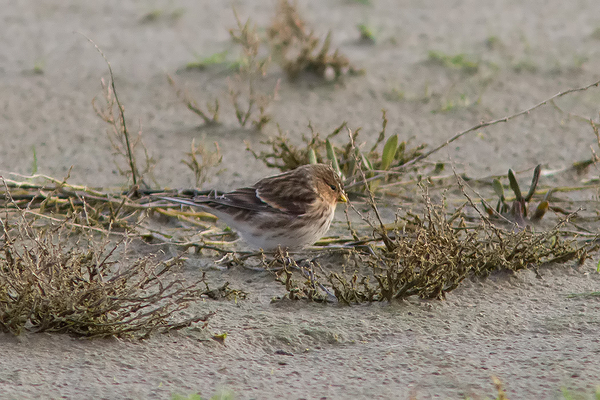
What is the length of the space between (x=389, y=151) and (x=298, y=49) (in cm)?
304

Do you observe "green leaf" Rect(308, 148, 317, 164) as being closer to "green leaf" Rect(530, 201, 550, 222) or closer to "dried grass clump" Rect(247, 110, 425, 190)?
"dried grass clump" Rect(247, 110, 425, 190)

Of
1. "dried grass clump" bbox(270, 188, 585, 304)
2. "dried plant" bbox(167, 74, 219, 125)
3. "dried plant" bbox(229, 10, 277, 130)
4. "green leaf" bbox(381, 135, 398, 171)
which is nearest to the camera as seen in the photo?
"dried grass clump" bbox(270, 188, 585, 304)

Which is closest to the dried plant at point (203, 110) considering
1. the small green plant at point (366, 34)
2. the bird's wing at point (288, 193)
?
the bird's wing at point (288, 193)

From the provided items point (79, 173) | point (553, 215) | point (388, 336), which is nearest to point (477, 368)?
point (388, 336)

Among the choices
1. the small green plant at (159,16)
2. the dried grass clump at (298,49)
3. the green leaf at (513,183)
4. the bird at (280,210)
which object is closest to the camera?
the bird at (280,210)

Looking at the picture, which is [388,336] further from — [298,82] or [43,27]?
[43,27]

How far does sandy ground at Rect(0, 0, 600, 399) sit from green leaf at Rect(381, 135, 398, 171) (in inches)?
45.1

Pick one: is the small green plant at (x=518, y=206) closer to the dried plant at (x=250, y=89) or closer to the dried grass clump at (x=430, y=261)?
the dried grass clump at (x=430, y=261)

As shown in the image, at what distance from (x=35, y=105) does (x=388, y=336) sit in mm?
5203

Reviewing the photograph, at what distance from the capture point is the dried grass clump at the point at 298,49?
27.0ft

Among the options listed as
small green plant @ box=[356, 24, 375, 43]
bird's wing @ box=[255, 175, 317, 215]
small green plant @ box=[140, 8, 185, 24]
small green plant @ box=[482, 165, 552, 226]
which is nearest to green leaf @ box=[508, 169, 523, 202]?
small green plant @ box=[482, 165, 552, 226]

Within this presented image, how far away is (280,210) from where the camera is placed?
494cm

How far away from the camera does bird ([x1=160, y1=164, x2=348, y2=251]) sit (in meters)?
4.89

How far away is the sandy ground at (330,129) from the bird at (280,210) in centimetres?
28
